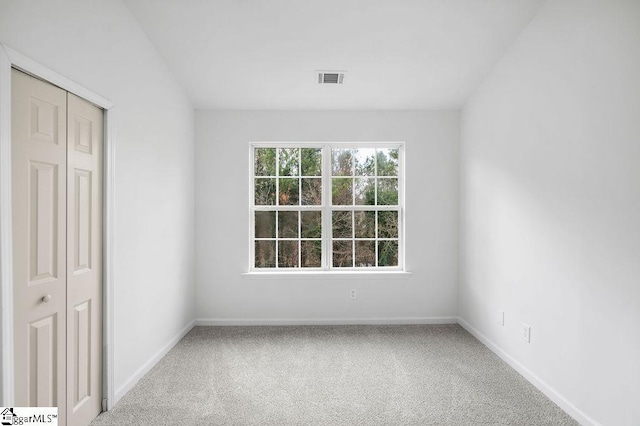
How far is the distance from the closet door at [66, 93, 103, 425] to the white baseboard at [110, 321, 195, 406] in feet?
0.55

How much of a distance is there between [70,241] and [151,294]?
1136mm

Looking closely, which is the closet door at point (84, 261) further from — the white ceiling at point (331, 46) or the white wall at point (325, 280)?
the white wall at point (325, 280)

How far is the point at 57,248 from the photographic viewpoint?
2.05m

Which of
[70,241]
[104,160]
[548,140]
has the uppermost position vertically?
[548,140]

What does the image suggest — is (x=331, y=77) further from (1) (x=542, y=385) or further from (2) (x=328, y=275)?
(1) (x=542, y=385)

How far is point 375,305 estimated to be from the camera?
171 inches

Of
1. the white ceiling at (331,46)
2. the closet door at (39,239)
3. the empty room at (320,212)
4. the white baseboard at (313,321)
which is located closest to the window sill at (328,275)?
the empty room at (320,212)

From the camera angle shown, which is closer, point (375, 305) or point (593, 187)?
point (593, 187)

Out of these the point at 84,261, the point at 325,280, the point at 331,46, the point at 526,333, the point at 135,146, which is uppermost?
the point at 331,46

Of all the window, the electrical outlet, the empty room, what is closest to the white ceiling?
the empty room

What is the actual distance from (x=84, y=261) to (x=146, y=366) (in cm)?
120

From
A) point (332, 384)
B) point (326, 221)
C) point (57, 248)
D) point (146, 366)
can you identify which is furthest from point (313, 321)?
point (57, 248)

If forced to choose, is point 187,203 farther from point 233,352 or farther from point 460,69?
point 460,69

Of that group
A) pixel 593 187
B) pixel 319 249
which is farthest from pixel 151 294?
pixel 593 187
